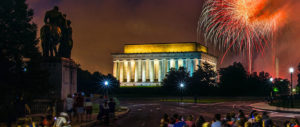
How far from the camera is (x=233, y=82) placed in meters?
106

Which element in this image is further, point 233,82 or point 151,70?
point 151,70

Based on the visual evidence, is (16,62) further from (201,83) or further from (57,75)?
(201,83)

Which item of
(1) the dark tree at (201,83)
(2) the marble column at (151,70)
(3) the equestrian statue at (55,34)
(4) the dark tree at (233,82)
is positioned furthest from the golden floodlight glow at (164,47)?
(3) the equestrian statue at (55,34)

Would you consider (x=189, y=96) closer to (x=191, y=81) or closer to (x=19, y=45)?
(x=191, y=81)

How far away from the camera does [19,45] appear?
35.8 m

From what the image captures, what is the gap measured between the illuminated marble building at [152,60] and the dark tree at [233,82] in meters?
41.2

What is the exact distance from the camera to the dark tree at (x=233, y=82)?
10450 centimetres

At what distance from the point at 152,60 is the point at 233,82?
2341 inches

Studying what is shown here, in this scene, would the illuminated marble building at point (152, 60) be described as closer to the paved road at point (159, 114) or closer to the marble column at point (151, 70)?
the marble column at point (151, 70)

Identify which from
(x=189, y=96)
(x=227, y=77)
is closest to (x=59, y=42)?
(x=189, y=96)

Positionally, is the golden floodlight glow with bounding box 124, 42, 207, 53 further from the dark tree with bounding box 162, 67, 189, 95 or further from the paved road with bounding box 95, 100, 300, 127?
the paved road with bounding box 95, 100, 300, 127

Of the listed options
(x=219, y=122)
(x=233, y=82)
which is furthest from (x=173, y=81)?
(x=219, y=122)

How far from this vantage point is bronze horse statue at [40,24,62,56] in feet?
100

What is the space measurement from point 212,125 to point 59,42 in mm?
21757
